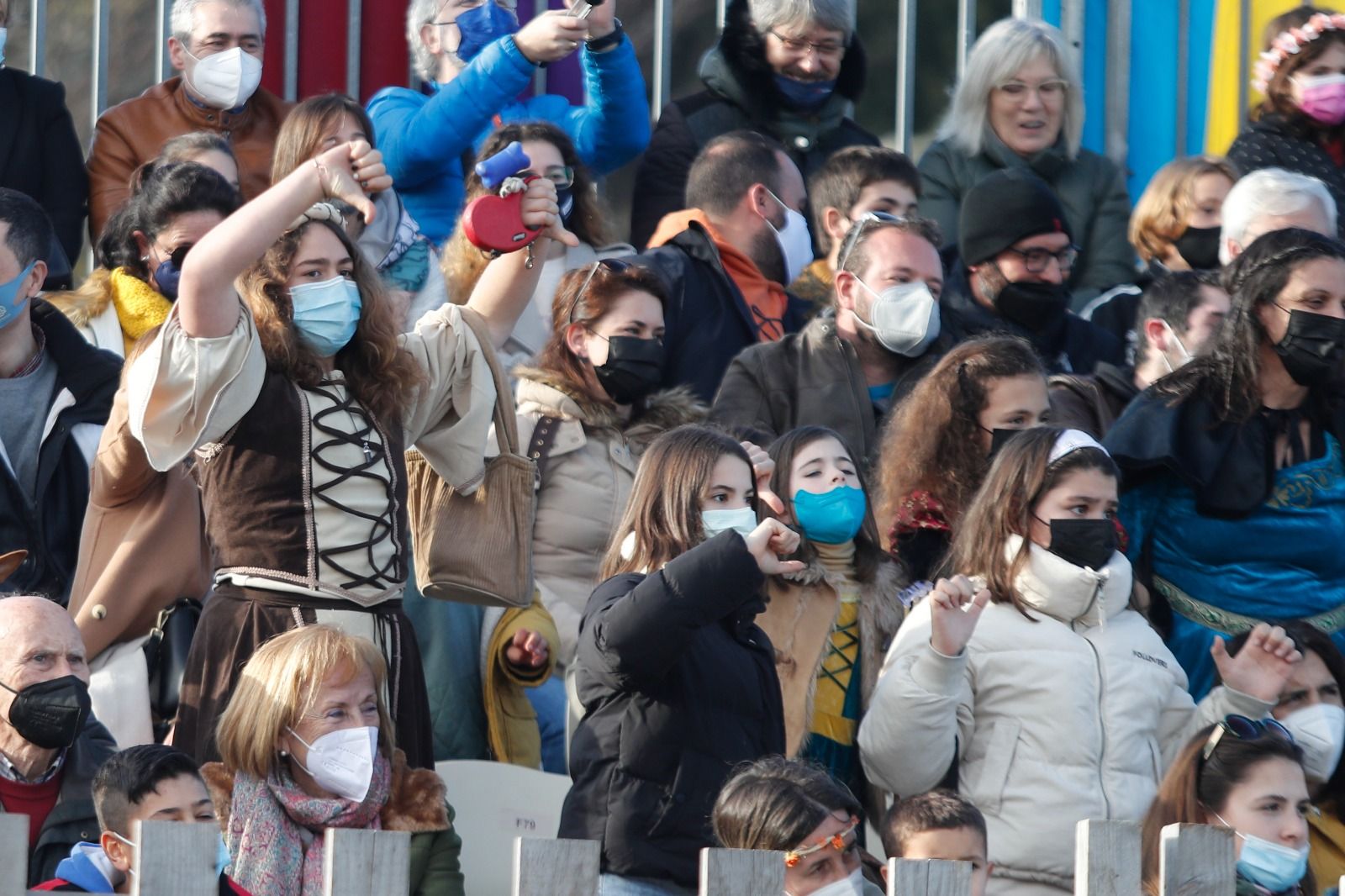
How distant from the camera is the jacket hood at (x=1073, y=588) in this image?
622 centimetres

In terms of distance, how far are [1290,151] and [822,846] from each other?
4968 mm

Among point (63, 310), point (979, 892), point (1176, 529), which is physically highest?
point (63, 310)

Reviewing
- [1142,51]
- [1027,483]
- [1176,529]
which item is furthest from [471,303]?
[1142,51]

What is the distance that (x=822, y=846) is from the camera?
5.04 metres

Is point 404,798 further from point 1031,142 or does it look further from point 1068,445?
point 1031,142

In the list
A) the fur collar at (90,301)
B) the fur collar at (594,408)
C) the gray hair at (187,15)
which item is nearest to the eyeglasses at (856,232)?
the fur collar at (594,408)

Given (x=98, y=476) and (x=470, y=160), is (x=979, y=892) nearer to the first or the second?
(x=98, y=476)

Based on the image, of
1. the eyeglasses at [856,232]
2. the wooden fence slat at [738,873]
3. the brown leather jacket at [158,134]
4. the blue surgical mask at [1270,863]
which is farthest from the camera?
the brown leather jacket at [158,134]

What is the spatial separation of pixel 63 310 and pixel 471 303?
156cm

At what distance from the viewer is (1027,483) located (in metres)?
6.42

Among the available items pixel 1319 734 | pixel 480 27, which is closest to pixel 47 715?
pixel 1319 734

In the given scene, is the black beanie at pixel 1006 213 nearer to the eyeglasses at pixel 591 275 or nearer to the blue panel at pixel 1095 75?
the eyeglasses at pixel 591 275

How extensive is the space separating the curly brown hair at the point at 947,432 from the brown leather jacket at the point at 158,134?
2.72m

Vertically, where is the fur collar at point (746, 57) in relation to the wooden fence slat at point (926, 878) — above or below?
above
